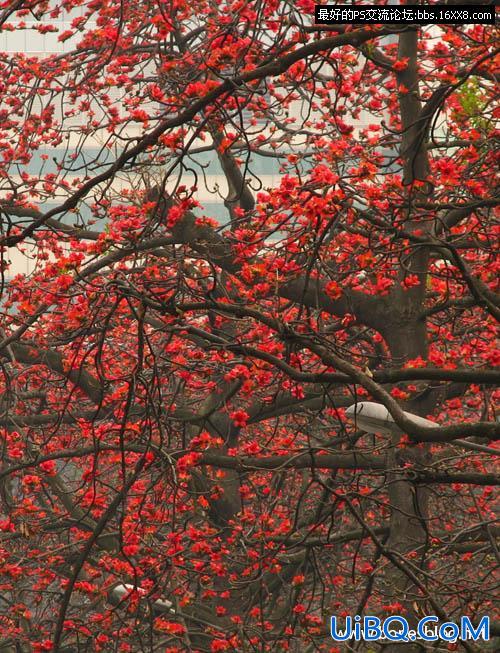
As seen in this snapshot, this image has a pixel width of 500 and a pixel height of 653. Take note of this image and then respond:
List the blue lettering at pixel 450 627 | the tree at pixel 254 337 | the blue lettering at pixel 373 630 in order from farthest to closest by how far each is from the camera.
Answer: the blue lettering at pixel 373 630, the tree at pixel 254 337, the blue lettering at pixel 450 627

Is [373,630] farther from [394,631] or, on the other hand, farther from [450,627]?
[450,627]

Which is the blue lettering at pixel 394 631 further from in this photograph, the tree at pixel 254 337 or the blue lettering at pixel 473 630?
the blue lettering at pixel 473 630

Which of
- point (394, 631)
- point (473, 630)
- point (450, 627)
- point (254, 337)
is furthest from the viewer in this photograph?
point (254, 337)

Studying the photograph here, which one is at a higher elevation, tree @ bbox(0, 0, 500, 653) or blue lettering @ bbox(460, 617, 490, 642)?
tree @ bbox(0, 0, 500, 653)

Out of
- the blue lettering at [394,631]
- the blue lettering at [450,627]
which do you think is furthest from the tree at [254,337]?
the blue lettering at [450,627]

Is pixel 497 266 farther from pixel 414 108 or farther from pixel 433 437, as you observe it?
pixel 433 437

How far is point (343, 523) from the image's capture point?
13.7 metres

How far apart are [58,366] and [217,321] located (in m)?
2.09

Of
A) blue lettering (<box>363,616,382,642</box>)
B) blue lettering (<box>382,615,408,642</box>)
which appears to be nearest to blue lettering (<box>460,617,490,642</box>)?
blue lettering (<box>382,615,408,642</box>)

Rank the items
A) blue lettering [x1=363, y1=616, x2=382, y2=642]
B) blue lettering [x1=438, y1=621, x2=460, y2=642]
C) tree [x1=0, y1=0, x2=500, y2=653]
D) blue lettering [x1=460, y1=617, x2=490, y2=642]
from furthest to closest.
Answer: blue lettering [x1=363, y1=616, x2=382, y2=642]
tree [x1=0, y1=0, x2=500, y2=653]
blue lettering [x1=460, y1=617, x2=490, y2=642]
blue lettering [x1=438, y1=621, x2=460, y2=642]

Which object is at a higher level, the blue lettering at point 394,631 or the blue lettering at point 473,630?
the blue lettering at point 394,631

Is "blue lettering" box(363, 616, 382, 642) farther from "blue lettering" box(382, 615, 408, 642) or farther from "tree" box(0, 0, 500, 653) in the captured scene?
"tree" box(0, 0, 500, 653)

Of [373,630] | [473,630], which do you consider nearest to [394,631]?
[373,630]

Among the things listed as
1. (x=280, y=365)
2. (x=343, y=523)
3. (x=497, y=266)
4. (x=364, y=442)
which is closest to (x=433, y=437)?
(x=280, y=365)
